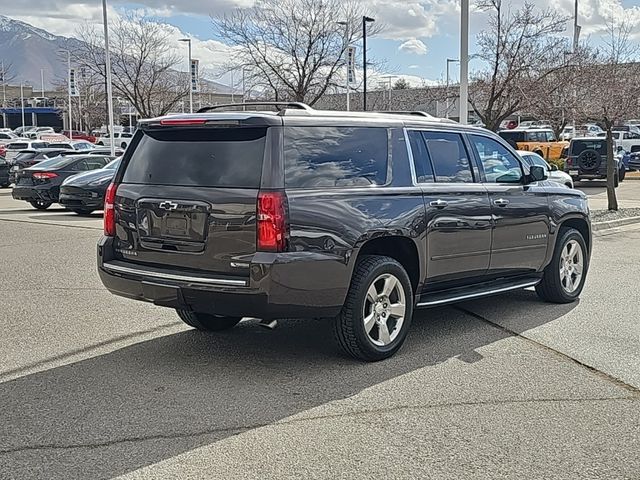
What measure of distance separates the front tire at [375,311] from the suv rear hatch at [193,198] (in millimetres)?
870

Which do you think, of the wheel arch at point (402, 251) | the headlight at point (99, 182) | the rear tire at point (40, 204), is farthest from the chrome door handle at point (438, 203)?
the rear tire at point (40, 204)

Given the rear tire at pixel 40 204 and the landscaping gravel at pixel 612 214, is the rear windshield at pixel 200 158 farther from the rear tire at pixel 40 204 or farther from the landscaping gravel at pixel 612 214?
the rear tire at pixel 40 204

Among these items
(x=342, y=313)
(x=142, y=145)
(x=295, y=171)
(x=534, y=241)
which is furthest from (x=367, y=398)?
(x=534, y=241)

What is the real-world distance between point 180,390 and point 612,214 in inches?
550

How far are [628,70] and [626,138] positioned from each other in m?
27.1

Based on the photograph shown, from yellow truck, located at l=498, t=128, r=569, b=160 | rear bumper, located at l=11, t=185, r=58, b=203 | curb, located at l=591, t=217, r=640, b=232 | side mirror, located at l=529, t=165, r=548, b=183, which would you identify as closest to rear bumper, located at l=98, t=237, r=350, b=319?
side mirror, located at l=529, t=165, r=548, b=183

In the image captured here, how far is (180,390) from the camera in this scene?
520 cm

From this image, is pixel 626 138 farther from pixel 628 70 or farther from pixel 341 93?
pixel 628 70

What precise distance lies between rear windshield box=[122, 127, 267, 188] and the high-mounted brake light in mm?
54

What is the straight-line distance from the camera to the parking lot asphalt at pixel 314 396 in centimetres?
409

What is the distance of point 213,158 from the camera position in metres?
5.56

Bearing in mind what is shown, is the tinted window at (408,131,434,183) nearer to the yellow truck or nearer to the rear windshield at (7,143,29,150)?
the yellow truck

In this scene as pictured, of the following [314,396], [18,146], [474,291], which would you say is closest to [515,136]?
[18,146]

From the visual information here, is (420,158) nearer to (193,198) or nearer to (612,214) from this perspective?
(193,198)
